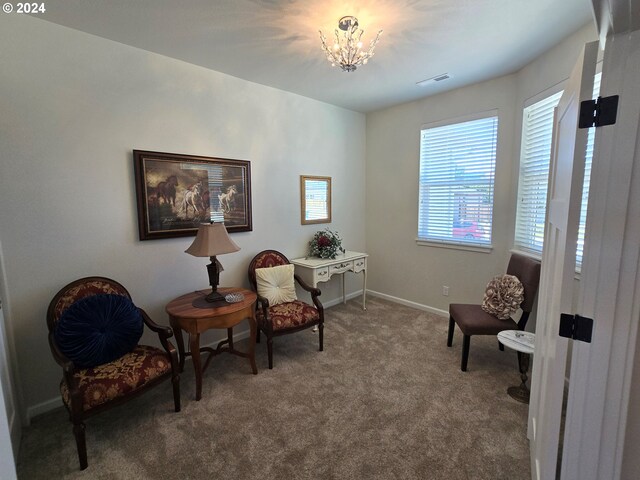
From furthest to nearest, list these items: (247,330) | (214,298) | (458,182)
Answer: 1. (458,182)
2. (247,330)
3. (214,298)

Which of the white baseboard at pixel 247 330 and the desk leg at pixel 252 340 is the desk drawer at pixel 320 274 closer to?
the white baseboard at pixel 247 330

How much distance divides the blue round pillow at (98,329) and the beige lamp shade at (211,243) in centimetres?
61

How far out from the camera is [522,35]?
2.29 m

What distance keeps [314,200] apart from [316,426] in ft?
8.52

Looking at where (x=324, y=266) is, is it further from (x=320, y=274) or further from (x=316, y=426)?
(x=316, y=426)

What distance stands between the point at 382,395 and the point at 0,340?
2581 mm

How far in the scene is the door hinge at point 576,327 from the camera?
101 centimetres

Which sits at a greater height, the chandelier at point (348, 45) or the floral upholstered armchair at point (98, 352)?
the chandelier at point (348, 45)

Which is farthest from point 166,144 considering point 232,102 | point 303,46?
point 303,46

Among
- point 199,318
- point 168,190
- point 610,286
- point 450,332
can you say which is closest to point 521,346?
point 450,332

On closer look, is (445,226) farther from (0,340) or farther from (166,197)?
(0,340)

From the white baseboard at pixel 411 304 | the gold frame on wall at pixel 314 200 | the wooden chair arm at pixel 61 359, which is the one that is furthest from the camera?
the white baseboard at pixel 411 304

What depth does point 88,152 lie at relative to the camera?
2.24 meters

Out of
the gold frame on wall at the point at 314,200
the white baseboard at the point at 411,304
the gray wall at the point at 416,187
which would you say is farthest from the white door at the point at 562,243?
the gold frame on wall at the point at 314,200
